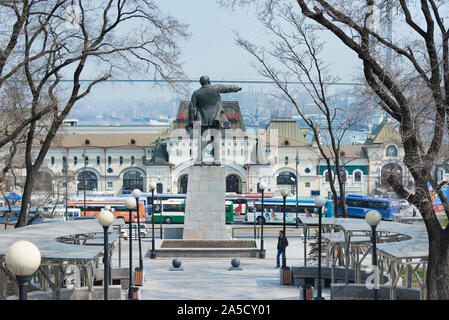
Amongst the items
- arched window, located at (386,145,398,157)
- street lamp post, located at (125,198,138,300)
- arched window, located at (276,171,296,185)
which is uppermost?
arched window, located at (386,145,398,157)

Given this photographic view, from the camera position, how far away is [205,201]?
2933 centimetres

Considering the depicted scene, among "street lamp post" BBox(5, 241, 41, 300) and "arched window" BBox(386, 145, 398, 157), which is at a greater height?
"arched window" BBox(386, 145, 398, 157)

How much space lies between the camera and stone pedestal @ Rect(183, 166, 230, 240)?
29.3 metres

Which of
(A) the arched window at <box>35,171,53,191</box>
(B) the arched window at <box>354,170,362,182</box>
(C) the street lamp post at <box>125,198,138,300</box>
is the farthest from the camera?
(B) the arched window at <box>354,170,362,182</box>

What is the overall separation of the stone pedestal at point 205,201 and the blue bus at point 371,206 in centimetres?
3431

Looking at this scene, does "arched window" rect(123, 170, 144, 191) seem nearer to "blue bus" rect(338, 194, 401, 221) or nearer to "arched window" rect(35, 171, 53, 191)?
"arched window" rect(35, 171, 53, 191)

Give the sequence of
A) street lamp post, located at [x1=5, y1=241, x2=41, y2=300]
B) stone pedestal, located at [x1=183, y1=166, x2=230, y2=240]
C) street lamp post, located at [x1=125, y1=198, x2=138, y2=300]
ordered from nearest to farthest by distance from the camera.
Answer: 1. street lamp post, located at [x1=5, y1=241, x2=41, y2=300]
2. street lamp post, located at [x1=125, y1=198, x2=138, y2=300]
3. stone pedestal, located at [x1=183, y1=166, x2=230, y2=240]

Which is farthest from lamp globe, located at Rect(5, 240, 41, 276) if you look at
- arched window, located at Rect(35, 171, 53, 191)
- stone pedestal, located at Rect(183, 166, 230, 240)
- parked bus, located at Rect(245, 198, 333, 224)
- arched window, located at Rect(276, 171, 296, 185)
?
arched window, located at Rect(276, 171, 296, 185)

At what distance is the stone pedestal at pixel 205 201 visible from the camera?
29.3m

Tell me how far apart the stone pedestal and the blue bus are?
113 ft

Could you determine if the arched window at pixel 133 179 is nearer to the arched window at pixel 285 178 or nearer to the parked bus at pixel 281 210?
the arched window at pixel 285 178

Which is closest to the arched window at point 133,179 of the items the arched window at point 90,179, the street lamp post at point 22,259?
the arched window at point 90,179

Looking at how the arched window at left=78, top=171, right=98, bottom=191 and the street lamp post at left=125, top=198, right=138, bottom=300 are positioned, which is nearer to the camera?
the street lamp post at left=125, top=198, right=138, bottom=300
